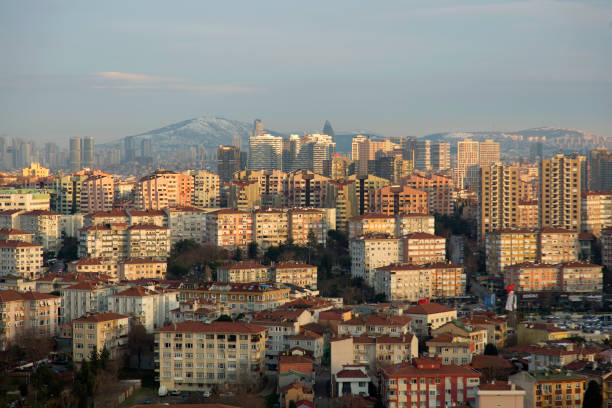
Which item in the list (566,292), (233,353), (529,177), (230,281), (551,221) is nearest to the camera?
(233,353)

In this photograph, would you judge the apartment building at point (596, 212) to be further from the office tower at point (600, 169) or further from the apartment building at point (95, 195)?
the apartment building at point (95, 195)

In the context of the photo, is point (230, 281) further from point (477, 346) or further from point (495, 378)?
point (495, 378)

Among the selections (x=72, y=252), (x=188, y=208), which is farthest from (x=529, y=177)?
(x=72, y=252)

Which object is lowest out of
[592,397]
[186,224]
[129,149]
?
[592,397]

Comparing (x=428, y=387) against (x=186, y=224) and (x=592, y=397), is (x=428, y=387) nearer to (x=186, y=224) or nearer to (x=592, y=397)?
(x=592, y=397)

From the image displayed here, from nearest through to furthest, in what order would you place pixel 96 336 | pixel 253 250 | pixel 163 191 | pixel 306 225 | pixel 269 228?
pixel 96 336, pixel 253 250, pixel 269 228, pixel 306 225, pixel 163 191

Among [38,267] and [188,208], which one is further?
[188,208]

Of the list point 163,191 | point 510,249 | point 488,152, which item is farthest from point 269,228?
point 488,152
